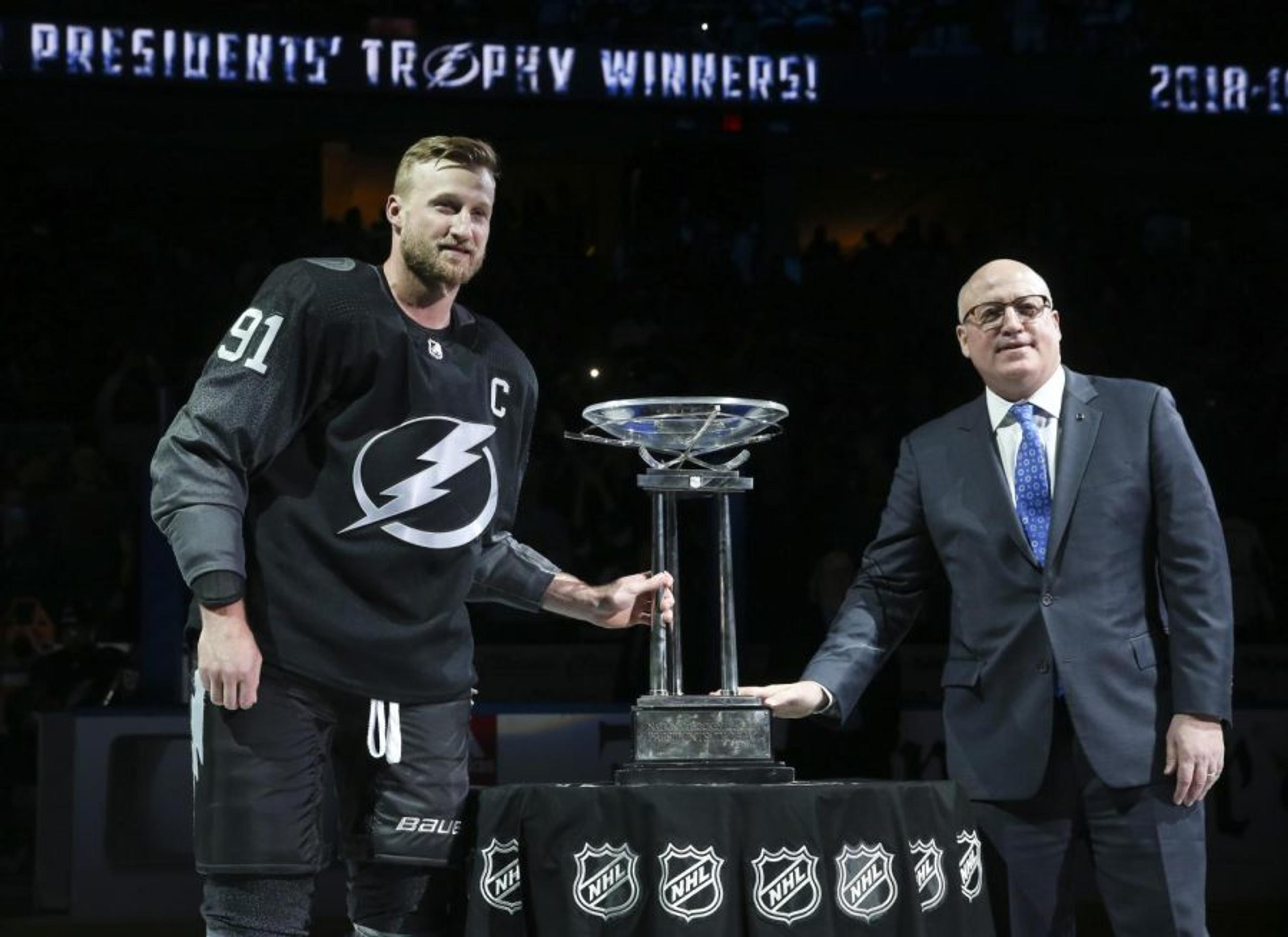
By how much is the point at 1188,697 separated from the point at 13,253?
36.9ft

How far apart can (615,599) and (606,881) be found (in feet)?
1.71

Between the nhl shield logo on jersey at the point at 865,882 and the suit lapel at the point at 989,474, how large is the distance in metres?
0.68

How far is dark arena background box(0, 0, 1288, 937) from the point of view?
688 centimetres

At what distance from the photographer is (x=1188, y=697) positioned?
306cm

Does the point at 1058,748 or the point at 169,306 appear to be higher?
the point at 169,306

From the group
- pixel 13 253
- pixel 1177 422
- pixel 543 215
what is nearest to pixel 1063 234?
pixel 543 215

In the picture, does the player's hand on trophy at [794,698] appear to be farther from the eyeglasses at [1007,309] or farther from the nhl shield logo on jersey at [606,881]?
the eyeglasses at [1007,309]

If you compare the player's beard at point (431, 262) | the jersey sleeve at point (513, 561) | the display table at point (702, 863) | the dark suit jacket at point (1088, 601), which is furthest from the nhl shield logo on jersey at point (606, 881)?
the player's beard at point (431, 262)

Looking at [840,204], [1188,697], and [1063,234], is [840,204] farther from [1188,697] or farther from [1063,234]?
[1188,697]

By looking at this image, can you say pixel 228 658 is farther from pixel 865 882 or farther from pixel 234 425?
pixel 865 882

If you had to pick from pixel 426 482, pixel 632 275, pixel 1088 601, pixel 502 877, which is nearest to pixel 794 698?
pixel 1088 601

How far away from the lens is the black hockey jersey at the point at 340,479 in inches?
108

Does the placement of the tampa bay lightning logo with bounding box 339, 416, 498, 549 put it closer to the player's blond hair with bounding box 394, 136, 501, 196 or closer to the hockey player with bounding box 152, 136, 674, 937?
the hockey player with bounding box 152, 136, 674, 937

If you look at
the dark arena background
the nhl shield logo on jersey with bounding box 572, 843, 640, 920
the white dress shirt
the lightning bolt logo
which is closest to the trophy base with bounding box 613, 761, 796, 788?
the nhl shield logo on jersey with bounding box 572, 843, 640, 920
